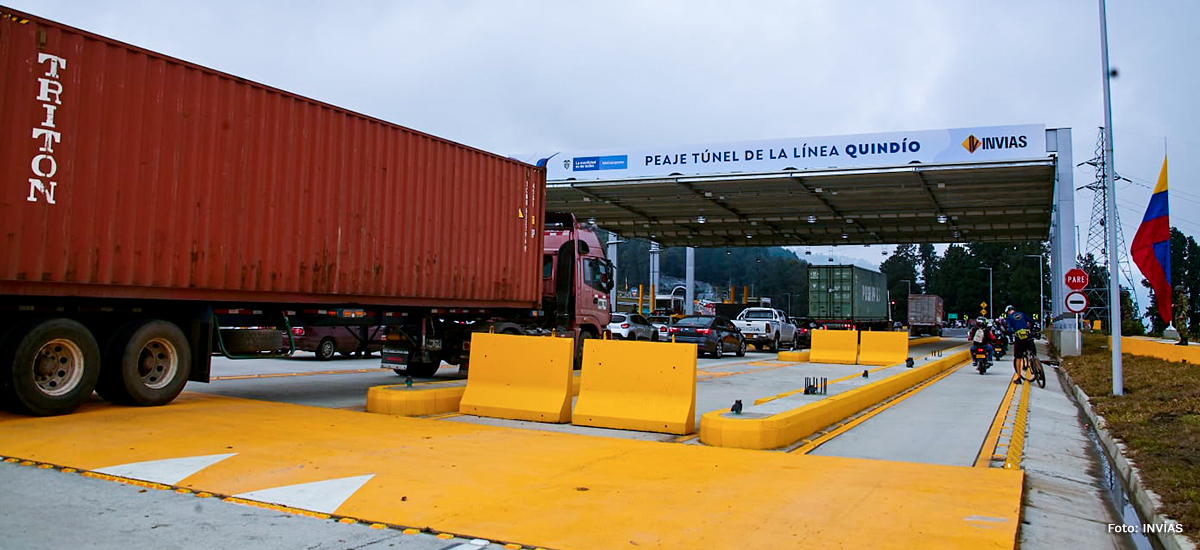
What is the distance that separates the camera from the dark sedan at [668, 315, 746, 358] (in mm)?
23875

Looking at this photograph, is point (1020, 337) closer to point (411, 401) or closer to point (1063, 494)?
point (1063, 494)

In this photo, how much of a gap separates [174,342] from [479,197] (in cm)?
503

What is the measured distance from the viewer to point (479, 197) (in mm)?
12578

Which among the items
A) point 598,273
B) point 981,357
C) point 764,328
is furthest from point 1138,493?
point 764,328

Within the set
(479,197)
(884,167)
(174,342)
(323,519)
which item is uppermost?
(884,167)

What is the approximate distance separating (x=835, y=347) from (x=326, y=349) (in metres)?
13.1

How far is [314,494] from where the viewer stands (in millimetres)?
5148

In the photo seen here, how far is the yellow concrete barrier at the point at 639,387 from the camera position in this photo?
8086 millimetres

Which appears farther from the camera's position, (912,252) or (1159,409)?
(912,252)

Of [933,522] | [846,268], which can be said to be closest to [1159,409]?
[933,522]

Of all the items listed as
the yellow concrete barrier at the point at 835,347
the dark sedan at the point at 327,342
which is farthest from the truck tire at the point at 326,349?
the yellow concrete barrier at the point at 835,347

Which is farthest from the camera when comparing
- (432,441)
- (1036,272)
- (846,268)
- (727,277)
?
(727,277)

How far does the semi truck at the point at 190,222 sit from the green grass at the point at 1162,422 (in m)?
8.88

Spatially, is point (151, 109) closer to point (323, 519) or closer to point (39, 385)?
point (39, 385)
